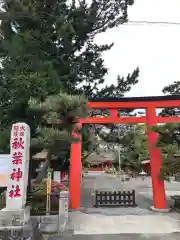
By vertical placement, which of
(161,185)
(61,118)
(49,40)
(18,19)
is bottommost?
(161,185)

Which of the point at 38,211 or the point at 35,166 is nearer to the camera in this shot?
the point at 38,211

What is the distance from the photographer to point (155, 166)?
11.8 metres

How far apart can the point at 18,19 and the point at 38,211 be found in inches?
441

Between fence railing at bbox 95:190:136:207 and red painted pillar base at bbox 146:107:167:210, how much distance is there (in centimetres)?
155

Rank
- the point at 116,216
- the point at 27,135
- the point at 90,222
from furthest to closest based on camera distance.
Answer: the point at 116,216
the point at 90,222
the point at 27,135

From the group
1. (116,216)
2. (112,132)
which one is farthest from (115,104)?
(112,132)

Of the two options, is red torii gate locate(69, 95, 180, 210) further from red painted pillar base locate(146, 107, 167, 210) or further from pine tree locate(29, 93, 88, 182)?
pine tree locate(29, 93, 88, 182)

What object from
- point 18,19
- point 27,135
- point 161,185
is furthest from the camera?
point 18,19

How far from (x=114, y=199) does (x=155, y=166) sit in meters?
2.86

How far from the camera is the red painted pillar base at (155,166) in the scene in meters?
11.6

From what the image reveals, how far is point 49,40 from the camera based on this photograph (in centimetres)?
1534

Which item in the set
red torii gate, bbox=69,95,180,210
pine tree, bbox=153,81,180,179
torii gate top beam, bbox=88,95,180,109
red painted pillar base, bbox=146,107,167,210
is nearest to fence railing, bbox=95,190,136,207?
red torii gate, bbox=69,95,180,210

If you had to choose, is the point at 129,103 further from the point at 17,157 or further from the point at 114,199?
the point at 17,157

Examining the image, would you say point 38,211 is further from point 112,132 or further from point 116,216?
point 112,132
